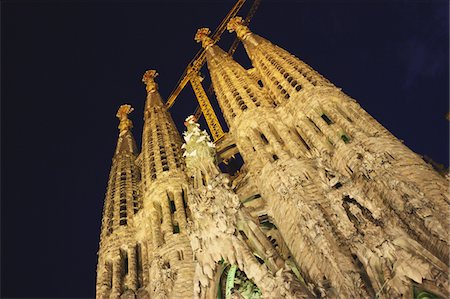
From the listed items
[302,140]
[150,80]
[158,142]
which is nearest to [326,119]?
[302,140]

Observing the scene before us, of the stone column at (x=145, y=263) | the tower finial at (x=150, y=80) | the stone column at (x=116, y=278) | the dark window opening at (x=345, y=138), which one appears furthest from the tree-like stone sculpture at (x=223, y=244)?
the tower finial at (x=150, y=80)

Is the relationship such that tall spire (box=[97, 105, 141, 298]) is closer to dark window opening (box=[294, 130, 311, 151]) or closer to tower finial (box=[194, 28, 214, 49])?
dark window opening (box=[294, 130, 311, 151])

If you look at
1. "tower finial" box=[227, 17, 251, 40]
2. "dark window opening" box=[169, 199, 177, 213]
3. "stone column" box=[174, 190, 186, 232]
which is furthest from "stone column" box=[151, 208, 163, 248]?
"tower finial" box=[227, 17, 251, 40]

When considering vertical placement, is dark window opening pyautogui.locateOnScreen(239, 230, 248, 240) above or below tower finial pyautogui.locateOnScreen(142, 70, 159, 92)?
below

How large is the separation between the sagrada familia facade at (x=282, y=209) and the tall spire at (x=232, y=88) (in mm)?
164

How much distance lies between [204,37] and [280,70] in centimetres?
1721

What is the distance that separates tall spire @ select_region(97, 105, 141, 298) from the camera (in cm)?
2866

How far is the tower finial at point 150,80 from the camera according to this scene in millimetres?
52312

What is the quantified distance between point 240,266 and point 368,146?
8.01m

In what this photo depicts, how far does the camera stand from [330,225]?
2142cm

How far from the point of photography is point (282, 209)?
969 inches

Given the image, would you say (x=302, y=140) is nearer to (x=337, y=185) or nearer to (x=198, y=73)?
(x=337, y=185)

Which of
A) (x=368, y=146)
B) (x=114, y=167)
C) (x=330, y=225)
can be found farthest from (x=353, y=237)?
(x=114, y=167)

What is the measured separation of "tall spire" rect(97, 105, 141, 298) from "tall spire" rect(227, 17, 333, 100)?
458 inches
